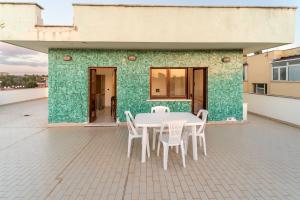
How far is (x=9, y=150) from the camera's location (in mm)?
6078

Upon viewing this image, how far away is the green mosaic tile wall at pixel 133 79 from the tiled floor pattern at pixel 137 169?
5.88ft

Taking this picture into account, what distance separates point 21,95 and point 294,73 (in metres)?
20.9

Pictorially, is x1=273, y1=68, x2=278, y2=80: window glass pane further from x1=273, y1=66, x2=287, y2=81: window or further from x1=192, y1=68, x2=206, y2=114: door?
x1=192, y1=68, x2=206, y2=114: door

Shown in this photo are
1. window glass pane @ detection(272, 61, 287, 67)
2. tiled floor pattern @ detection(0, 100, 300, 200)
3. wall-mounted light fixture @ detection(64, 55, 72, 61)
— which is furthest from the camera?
window glass pane @ detection(272, 61, 287, 67)

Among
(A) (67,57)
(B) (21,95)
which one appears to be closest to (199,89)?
(A) (67,57)

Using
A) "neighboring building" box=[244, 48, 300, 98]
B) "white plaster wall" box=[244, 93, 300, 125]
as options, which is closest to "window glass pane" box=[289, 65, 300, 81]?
"neighboring building" box=[244, 48, 300, 98]

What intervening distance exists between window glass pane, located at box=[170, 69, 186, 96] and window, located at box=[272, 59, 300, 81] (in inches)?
454

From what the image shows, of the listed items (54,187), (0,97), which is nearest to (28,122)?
(54,187)

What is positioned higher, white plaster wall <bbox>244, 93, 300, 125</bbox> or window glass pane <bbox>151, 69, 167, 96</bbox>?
window glass pane <bbox>151, 69, 167, 96</bbox>

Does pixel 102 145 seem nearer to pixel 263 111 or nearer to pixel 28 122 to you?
pixel 28 122

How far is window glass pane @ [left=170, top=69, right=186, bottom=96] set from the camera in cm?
970

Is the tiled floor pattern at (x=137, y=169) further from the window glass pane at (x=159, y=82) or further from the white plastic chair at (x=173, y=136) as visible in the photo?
the window glass pane at (x=159, y=82)

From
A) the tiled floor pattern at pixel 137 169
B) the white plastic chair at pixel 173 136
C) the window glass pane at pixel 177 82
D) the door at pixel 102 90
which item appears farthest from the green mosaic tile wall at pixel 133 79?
the door at pixel 102 90

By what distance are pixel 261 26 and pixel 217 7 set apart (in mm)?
1533
